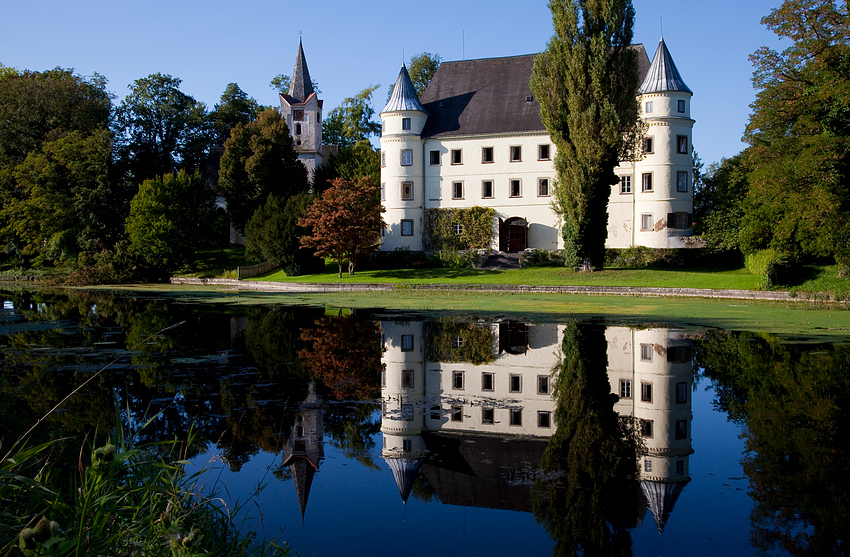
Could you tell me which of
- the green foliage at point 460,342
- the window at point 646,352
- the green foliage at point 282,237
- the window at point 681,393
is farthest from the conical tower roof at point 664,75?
the window at point 681,393

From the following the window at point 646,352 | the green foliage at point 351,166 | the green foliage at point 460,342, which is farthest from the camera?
the green foliage at point 351,166

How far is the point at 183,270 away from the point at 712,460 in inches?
1889

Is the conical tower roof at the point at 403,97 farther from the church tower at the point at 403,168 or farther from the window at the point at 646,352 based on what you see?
the window at the point at 646,352

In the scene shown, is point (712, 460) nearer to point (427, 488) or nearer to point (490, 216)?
point (427, 488)

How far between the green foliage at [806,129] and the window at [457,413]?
994 inches

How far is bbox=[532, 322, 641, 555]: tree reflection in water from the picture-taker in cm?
547

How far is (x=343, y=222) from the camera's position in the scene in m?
44.0

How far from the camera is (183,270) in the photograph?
5088cm

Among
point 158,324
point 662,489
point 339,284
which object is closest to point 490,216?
point 339,284

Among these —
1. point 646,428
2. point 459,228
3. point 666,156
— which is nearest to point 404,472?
point 646,428

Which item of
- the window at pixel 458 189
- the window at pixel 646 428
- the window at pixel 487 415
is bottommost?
the window at pixel 646 428

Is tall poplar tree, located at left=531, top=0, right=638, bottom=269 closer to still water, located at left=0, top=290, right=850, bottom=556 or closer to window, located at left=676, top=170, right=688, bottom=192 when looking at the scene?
window, located at left=676, top=170, right=688, bottom=192

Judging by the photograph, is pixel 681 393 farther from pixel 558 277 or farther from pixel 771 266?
pixel 558 277

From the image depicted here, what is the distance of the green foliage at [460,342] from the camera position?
13570 millimetres
